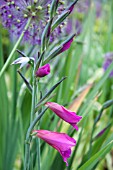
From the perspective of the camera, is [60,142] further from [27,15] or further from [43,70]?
[27,15]

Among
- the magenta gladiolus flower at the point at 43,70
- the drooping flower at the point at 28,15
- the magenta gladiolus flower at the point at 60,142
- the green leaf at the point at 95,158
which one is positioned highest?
the drooping flower at the point at 28,15

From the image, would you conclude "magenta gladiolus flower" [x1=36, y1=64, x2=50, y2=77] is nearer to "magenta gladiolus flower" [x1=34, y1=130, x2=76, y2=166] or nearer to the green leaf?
"magenta gladiolus flower" [x1=34, y1=130, x2=76, y2=166]

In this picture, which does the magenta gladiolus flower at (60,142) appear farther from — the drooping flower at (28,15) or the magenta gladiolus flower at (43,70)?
the drooping flower at (28,15)

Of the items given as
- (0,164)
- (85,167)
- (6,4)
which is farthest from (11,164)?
(6,4)

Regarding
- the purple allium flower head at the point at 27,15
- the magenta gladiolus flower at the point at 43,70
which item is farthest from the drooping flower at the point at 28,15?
the magenta gladiolus flower at the point at 43,70

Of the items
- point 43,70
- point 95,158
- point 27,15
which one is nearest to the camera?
point 43,70

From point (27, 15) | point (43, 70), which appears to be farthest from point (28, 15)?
point (43, 70)

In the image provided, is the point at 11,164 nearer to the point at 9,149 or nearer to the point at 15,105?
the point at 9,149

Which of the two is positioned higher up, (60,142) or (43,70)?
(43,70)
